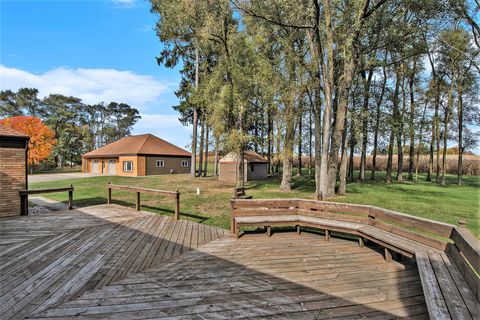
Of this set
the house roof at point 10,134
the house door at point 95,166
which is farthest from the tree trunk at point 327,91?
the house door at point 95,166

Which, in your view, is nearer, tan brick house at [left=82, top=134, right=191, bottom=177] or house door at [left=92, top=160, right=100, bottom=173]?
tan brick house at [left=82, top=134, right=191, bottom=177]

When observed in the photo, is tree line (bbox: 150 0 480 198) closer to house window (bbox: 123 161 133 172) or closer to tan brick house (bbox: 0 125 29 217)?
tan brick house (bbox: 0 125 29 217)

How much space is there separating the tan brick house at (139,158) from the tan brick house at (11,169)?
23.7m

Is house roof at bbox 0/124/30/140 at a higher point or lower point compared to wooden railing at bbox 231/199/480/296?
higher

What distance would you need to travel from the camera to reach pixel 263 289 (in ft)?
12.0

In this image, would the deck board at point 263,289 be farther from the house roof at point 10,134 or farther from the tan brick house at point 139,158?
the tan brick house at point 139,158

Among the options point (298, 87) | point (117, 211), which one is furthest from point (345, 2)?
point (117, 211)

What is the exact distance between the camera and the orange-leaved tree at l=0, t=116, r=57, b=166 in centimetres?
3744

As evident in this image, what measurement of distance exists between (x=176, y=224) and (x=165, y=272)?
3.41m

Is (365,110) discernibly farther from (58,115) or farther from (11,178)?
(58,115)

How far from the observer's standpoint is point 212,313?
3094 mm

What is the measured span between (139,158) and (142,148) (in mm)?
1653

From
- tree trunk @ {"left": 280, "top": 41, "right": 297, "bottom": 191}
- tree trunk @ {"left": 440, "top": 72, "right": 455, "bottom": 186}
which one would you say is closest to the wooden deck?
tree trunk @ {"left": 280, "top": 41, "right": 297, "bottom": 191}

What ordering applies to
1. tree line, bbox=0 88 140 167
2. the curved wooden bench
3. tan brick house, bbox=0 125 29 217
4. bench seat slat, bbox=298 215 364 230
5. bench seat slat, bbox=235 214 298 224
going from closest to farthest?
the curved wooden bench, bench seat slat, bbox=298 215 364 230, bench seat slat, bbox=235 214 298 224, tan brick house, bbox=0 125 29 217, tree line, bbox=0 88 140 167
